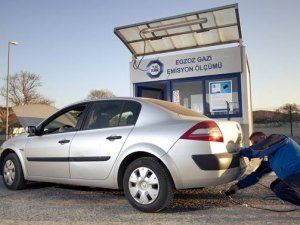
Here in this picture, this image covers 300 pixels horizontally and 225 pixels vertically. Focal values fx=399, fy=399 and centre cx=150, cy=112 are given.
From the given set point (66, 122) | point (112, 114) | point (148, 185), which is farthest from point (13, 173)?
point (148, 185)

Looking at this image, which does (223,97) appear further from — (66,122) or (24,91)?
(24,91)

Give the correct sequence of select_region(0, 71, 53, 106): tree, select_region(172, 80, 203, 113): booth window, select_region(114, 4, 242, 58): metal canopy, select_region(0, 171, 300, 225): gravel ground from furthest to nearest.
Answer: select_region(0, 71, 53, 106): tree, select_region(172, 80, 203, 113): booth window, select_region(114, 4, 242, 58): metal canopy, select_region(0, 171, 300, 225): gravel ground

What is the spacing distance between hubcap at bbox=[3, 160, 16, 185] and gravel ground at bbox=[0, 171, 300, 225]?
177 mm

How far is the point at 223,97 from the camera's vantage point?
1194 centimetres

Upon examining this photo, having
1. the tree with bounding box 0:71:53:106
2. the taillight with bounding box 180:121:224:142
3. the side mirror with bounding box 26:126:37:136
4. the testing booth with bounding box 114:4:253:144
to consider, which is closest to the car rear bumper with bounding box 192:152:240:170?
the taillight with bounding box 180:121:224:142

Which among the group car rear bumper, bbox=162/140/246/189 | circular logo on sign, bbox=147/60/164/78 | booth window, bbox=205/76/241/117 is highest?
circular logo on sign, bbox=147/60/164/78

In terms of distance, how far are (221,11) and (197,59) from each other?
76.7 inches

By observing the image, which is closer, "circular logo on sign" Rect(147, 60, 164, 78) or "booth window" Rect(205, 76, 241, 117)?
"booth window" Rect(205, 76, 241, 117)

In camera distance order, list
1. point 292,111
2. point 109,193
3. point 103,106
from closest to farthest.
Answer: point 103,106, point 109,193, point 292,111

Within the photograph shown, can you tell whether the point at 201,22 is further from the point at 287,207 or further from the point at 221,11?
the point at 287,207

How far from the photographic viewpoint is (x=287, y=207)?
5188mm

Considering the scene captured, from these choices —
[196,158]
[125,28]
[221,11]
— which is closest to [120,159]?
[196,158]

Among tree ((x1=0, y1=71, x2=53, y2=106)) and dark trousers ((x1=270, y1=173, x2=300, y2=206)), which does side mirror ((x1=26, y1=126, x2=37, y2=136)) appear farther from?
tree ((x1=0, y1=71, x2=53, y2=106))

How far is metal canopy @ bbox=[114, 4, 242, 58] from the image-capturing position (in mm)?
10930
